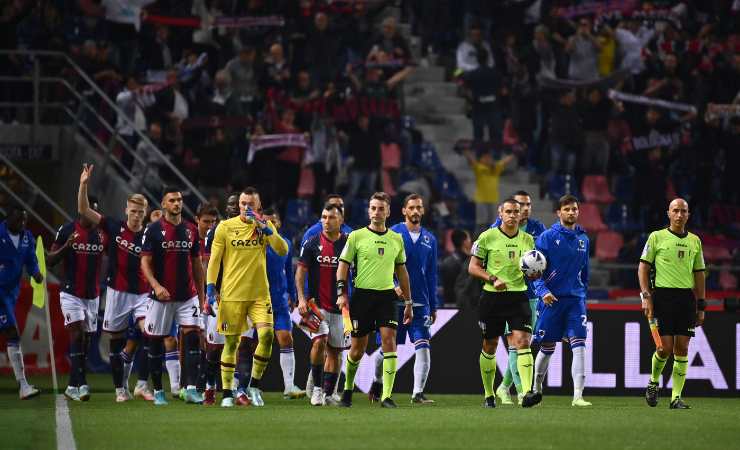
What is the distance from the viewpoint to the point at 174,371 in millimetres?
16734

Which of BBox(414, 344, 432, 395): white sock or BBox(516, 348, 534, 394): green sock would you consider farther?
BBox(414, 344, 432, 395): white sock

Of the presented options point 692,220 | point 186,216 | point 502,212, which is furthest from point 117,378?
point 692,220

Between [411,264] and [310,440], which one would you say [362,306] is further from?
[310,440]

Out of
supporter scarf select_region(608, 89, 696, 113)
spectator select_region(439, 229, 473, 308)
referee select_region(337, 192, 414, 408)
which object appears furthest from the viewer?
supporter scarf select_region(608, 89, 696, 113)

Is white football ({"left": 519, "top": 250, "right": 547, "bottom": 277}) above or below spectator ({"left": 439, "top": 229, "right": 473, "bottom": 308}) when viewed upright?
above

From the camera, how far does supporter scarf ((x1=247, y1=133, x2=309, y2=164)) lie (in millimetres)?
24391

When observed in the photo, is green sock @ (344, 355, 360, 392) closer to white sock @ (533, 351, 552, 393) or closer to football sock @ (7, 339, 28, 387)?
white sock @ (533, 351, 552, 393)

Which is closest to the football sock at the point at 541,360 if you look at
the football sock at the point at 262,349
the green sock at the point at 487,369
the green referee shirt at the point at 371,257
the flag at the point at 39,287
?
the green sock at the point at 487,369

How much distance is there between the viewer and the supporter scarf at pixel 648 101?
27633mm

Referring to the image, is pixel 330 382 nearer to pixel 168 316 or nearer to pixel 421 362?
pixel 421 362

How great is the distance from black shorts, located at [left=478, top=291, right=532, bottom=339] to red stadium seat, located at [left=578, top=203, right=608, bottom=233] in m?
10.7

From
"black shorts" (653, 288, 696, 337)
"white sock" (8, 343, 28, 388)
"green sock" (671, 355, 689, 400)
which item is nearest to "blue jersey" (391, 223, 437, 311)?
"black shorts" (653, 288, 696, 337)

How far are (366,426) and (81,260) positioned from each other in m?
5.17

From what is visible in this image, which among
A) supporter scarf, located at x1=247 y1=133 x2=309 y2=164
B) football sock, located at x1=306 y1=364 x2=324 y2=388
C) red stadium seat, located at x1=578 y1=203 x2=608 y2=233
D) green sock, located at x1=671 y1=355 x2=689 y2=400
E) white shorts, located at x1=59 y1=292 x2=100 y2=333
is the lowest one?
football sock, located at x1=306 y1=364 x2=324 y2=388
